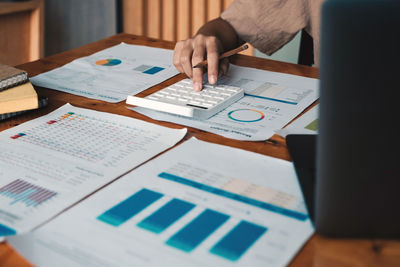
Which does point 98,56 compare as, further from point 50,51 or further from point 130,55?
point 50,51

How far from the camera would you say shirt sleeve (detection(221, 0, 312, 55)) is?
1.21 metres

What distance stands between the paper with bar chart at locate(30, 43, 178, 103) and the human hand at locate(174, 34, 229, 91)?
2.0 inches

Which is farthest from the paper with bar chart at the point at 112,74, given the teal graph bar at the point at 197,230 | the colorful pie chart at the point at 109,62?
the teal graph bar at the point at 197,230

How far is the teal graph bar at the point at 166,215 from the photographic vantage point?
0.49 m

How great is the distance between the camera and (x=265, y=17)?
1.22m

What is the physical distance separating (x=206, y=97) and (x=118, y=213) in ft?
1.24

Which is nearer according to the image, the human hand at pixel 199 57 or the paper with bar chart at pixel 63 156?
the paper with bar chart at pixel 63 156

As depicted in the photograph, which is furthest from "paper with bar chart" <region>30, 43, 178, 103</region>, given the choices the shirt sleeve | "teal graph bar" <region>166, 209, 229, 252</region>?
"teal graph bar" <region>166, 209, 229, 252</region>

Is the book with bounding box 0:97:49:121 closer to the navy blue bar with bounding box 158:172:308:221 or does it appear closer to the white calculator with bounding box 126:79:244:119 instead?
the white calculator with bounding box 126:79:244:119

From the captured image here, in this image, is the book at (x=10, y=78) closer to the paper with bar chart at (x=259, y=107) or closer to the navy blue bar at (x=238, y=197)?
the paper with bar chart at (x=259, y=107)

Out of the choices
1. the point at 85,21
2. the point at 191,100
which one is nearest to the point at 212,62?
the point at 191,100

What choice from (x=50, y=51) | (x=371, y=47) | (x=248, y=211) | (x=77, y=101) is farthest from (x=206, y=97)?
(x=50, y=51)

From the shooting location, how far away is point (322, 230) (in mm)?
469

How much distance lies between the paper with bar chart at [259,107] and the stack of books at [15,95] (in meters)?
0.18
